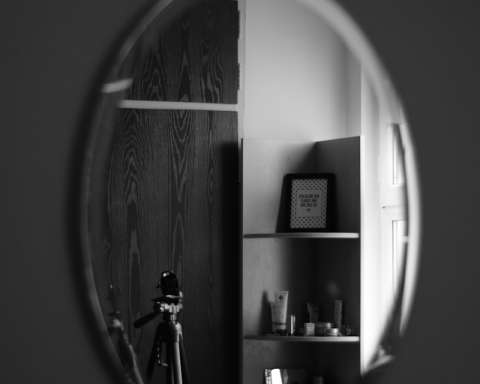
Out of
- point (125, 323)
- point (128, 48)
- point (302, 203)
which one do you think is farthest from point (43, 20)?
point (302, 203)

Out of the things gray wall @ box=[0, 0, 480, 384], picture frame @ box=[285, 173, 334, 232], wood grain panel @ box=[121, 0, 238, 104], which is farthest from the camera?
picture frame @ box=[285, 173, 334, 232]

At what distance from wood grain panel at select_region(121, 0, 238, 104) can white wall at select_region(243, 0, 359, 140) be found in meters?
0.02

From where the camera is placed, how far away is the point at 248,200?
67 centimetres

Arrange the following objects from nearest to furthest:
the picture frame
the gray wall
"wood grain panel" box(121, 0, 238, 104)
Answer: the gray wall → "wood grain panel" box(121, 0, 238, 104) → the picture frame

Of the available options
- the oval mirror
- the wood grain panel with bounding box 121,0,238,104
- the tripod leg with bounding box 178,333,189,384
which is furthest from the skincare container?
the wood grain panel with bounding box 121,0,238,104

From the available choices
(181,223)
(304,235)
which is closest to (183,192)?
(181,223)

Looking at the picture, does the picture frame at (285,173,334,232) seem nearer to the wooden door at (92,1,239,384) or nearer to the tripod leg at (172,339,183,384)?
the wooden door at (92,1,239,384)

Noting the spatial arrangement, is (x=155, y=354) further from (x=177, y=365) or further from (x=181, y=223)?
(x=181, y=223)

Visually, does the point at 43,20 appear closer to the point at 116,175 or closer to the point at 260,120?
the point at 116,175

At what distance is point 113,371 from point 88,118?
8.5 inches

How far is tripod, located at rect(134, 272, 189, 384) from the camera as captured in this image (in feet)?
1.77

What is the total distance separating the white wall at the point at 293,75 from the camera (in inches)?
23.7

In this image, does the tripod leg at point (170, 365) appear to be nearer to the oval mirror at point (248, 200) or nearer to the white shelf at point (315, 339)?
the oval mirror at point (248, 200)

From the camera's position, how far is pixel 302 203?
72 centimetres
